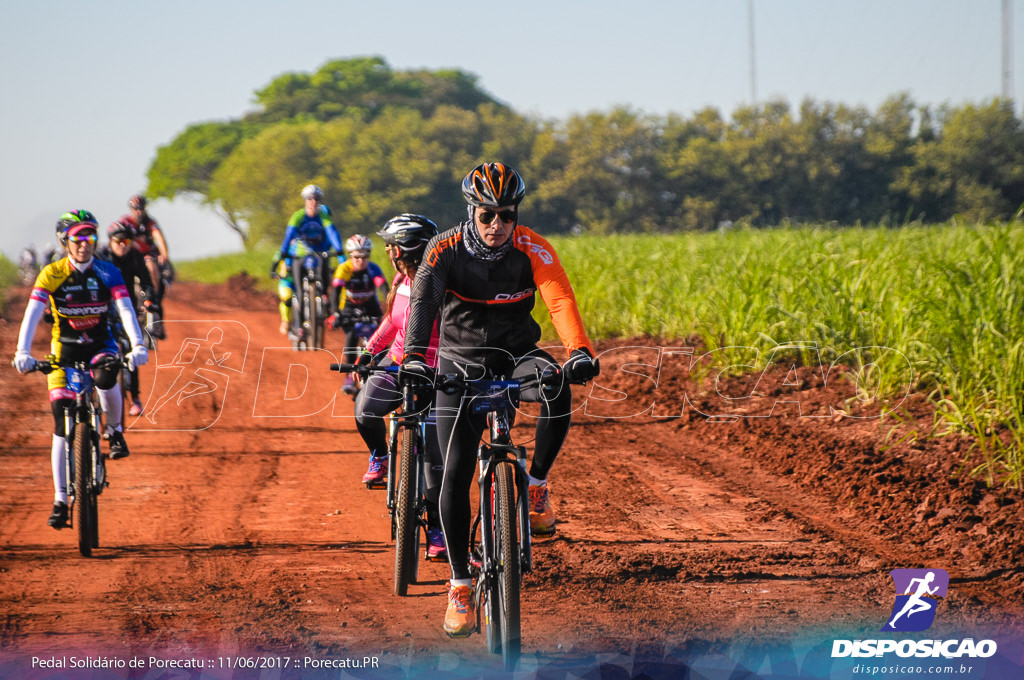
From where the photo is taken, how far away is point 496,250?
170 inches

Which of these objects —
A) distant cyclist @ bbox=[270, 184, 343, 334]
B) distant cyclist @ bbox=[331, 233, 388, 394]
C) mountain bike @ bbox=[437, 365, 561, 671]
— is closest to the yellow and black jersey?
mountain bike @ bbox=[437, 365, 561, 671]

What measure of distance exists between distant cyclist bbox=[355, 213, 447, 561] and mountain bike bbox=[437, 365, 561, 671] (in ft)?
3.54

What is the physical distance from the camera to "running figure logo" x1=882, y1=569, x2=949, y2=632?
4.51 meters

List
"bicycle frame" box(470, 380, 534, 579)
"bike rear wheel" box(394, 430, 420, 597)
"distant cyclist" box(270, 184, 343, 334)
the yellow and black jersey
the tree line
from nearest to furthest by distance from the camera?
"bicycle frame" box(470, 380, 534, 579)
"bike rear wheel" box(394, 430, 420, 597)
the yellow and black jersey
"distant cyclist" box(270, 184, 343, 334)
the tree line

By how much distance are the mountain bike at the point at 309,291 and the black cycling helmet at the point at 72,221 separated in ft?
20.1

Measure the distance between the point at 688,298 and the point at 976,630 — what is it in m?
8.22

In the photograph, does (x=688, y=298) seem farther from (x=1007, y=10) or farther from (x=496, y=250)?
(x=1007, y=10)

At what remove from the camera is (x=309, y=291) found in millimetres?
13070

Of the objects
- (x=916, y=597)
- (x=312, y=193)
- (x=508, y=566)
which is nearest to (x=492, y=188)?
(x=508, y=566)

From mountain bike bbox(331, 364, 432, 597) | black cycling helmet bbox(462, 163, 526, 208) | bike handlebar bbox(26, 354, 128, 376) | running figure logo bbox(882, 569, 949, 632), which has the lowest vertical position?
running figure logo bbox(882, 569, 949, 632)

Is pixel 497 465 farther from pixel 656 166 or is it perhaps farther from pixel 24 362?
pixel 656 166

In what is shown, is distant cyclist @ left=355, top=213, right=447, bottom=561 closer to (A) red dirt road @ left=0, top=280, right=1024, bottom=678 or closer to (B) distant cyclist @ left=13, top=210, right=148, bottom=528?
(A) red dirt road @ left=0, top=280, right=1024, bottom=678

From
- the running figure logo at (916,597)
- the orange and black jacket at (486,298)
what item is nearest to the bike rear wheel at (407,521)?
the orange and black jacket at (486,298)

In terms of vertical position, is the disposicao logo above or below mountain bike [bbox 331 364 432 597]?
below
